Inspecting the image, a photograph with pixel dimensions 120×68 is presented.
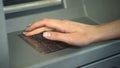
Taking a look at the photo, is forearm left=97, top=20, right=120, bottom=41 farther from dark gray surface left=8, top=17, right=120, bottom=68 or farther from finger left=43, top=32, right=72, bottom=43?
finger left=43, top=32, right=72, bottom=43

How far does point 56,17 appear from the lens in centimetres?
100

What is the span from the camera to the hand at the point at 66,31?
0.80 metres

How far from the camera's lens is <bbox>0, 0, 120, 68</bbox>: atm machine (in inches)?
27.8

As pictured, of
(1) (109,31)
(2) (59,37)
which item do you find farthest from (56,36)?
(1) (109,31)

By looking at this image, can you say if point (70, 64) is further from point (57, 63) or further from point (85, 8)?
point (85, 8)

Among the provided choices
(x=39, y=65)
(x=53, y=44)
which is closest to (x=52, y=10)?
(x=53, y=44)

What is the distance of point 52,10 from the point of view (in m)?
0.99

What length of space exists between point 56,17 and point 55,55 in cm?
29

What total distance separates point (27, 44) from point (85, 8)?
384mm

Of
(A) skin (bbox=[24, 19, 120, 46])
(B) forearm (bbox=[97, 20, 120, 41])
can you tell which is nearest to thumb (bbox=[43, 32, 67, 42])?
(A) skin (bbox=[24, 19, 120, 46])

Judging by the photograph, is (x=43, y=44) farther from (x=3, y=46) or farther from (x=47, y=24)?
(x=3, y=46)

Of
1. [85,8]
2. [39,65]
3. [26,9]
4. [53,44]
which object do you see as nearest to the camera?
[39,65]

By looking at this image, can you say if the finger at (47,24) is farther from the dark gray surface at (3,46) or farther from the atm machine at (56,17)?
the dark gray surface at (3,46)

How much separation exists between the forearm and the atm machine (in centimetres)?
2
